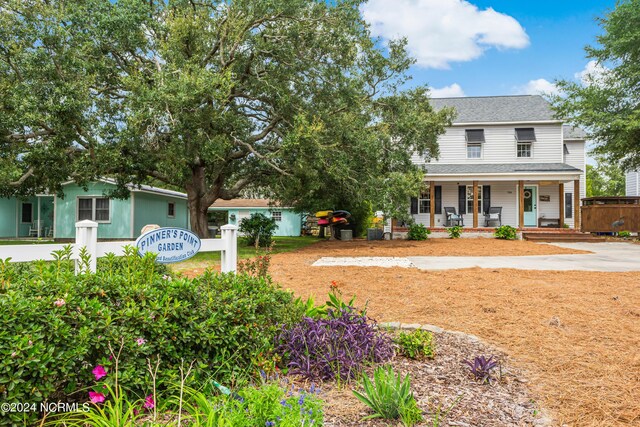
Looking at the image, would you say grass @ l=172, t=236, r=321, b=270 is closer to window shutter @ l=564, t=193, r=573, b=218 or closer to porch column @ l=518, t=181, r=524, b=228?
porch column @ l=518, t=181, r=524, b=228

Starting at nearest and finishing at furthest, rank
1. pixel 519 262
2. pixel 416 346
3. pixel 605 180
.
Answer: pixel 416 346 < pixel 519 262 < pixel 605 180

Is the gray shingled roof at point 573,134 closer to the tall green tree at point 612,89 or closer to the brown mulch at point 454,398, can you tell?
the tall green tree at point 612,89

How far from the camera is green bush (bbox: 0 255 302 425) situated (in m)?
2.04

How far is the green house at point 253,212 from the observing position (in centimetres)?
3084

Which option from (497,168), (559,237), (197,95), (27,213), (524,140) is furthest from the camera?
(27,213)

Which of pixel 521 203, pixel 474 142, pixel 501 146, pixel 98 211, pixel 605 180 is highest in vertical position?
pixel 605 180

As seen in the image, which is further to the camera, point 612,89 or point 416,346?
point 612,89

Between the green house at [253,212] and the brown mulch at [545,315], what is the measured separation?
21.6m

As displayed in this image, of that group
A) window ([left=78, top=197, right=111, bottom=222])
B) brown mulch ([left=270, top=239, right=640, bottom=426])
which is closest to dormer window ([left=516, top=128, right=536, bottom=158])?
brown mulch ([left=270, top=239, right=640, bottom=426])

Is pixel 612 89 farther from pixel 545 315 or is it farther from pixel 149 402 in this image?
pixel 149 402

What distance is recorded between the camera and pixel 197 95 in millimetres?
11570

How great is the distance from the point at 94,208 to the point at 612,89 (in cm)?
2525

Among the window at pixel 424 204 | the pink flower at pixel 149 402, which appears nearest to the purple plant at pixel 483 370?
the pink flower at pixel 149 402

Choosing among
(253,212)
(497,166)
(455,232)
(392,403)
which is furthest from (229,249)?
(253,212)
